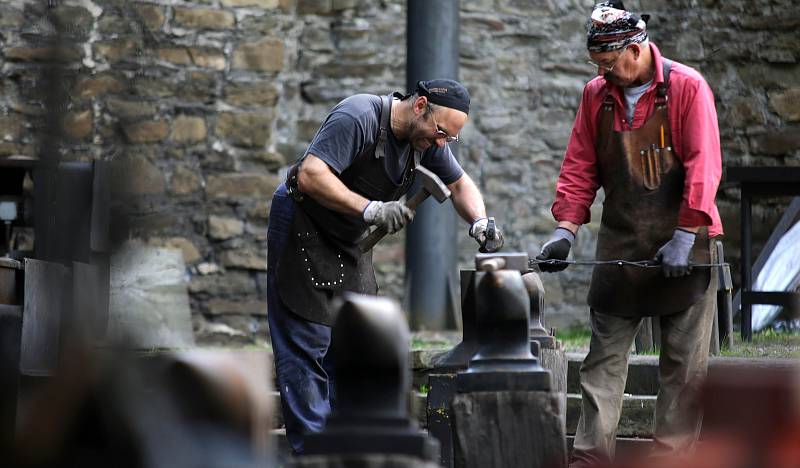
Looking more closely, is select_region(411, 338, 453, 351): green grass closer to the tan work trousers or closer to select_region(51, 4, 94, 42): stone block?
the tan work trousers

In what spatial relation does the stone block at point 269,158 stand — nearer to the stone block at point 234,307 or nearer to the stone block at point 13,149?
the stone block at point 234,307

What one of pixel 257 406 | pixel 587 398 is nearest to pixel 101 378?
pixel 257 406

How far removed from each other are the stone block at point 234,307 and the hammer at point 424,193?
429cm

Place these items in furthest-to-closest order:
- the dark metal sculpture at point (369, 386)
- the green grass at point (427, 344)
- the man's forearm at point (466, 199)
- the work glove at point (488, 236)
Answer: the green grass at point (427, 344), the man's forearm at point (466, 199), the work glove at point (488, 236), the dark metal sculpture at point (369, 386)

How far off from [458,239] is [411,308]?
839 mm

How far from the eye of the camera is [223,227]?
914cm

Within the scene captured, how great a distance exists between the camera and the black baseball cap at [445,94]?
15.6 feet

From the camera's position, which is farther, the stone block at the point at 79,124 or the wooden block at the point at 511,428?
the wooden block at the point at 511,428

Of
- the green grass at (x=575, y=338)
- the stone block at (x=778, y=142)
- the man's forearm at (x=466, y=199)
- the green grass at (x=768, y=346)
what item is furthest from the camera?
the stone block at (x=778, y=142)

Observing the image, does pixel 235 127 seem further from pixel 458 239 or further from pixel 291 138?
pixel 458 239

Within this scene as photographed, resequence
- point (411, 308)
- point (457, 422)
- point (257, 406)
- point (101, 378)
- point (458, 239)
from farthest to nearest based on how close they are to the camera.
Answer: point (458, 239) < point (411, 308) < point (457, 422) < point (257, 406) < point (101, 378)

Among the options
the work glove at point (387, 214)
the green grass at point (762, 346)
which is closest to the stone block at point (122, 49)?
the work glove at point (387, 214)

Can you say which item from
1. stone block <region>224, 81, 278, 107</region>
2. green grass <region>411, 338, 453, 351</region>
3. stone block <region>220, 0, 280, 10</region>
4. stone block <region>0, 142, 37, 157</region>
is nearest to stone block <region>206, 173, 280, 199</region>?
stone block <region>224, 81, 278, 107</region>

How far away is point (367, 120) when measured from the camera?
15.5 ft
